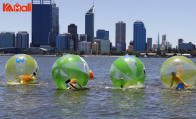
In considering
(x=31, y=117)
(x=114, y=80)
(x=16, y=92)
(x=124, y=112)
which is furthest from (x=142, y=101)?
(x=16, y=92)

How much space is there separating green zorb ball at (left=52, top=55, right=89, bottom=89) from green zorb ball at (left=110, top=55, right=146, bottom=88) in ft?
6.85

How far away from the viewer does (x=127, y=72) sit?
21.1m

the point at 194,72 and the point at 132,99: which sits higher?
the point at 194,72

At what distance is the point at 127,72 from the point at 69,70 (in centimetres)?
389

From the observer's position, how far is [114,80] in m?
21.7

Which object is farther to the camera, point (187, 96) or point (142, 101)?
point (187, 96)

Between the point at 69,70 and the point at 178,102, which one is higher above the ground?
the point at 69,70

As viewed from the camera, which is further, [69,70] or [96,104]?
[69,70]

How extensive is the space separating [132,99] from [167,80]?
4665mm

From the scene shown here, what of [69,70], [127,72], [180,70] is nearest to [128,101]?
[127,72]

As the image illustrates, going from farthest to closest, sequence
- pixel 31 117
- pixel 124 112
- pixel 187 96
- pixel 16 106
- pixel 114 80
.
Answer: pixel 114 80, pixel 187 96, pixel 16 106, pixel 124 112, pixel 31 117

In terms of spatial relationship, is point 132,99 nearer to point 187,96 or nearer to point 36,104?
point 187,96

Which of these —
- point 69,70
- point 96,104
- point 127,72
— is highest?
point 69,70

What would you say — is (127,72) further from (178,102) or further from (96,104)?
(96,104)
